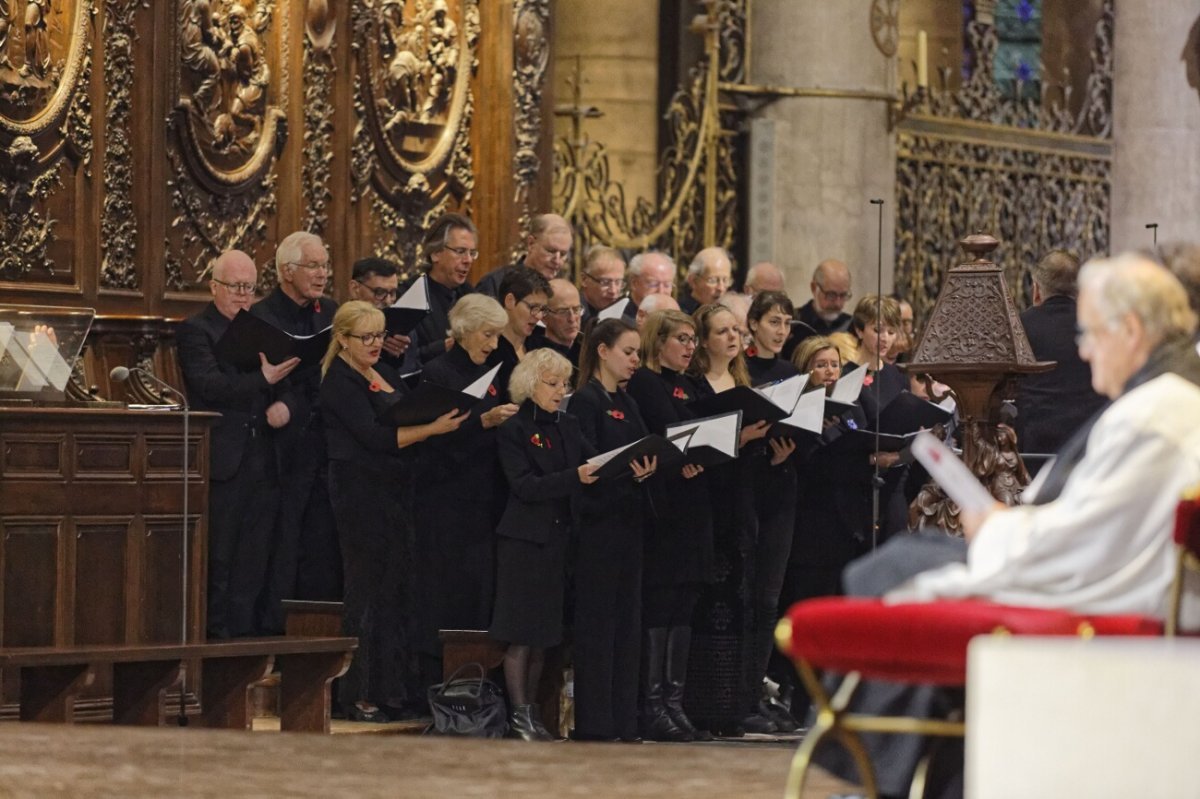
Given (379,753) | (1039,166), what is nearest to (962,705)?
(379,753)

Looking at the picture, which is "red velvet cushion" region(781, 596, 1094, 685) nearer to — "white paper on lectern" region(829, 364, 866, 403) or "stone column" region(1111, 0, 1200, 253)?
"white paper on lectern" region(829, 364, 866, 403)

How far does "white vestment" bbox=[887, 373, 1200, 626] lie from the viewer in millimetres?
5027

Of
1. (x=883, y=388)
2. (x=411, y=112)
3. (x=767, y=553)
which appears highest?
(x=411, y=112)

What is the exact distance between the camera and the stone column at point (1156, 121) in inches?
685

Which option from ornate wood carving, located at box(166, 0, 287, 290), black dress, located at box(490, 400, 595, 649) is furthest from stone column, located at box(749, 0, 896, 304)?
black dress, located at box(490, 400, 595, 649)

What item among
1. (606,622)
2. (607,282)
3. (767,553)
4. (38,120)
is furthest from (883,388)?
(38,120)

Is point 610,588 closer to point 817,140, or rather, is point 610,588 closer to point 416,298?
point 416,298

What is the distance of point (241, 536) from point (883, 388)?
290 cm

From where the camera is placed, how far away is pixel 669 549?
935 cm

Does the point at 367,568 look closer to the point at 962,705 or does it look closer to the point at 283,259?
the point at 283,259

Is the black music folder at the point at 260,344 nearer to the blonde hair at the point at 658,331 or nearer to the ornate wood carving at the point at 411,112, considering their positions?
the blonde hair at the point at 658,331

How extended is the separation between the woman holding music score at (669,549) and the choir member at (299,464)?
54.3 inches

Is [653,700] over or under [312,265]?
under

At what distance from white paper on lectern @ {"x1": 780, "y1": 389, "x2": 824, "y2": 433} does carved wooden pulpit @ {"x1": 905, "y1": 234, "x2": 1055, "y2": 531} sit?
15.5 inches
